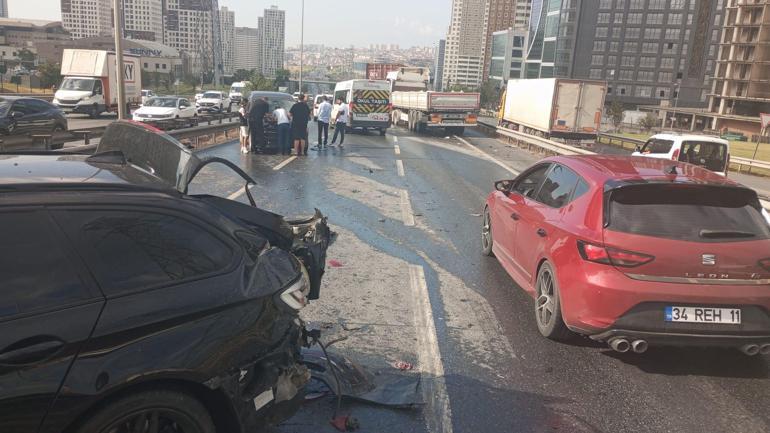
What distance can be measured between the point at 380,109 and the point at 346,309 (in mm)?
23481

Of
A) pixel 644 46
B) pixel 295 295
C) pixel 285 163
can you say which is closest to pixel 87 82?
pixel 285 163

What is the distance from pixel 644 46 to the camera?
12588cm

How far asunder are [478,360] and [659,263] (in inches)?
60.8

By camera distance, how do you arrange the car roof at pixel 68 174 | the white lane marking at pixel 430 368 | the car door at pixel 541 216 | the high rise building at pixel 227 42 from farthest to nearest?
1. the high rise building at pixel 227 42
2. the car door at pixel 541 216
3. the white lane marking at pixel 430 368
4. the car roof at pixel 68 174

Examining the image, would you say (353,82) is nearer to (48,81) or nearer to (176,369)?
(176,369)

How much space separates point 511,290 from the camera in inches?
252

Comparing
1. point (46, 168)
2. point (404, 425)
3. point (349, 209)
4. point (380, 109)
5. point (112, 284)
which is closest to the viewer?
point (112, 284)

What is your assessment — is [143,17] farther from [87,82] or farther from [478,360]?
[478,360]

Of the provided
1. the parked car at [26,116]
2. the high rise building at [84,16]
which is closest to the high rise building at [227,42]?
the high rise building at [84,16]

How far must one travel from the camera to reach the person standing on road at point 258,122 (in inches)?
690

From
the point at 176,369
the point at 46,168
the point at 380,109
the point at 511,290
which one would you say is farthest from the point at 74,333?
the point at 380,109

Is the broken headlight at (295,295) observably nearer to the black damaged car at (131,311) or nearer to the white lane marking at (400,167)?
the black damaged car at (131,311)

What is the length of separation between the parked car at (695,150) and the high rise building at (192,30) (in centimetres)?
12493

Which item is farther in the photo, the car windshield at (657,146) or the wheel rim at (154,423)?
the car windshield at (657,146)
